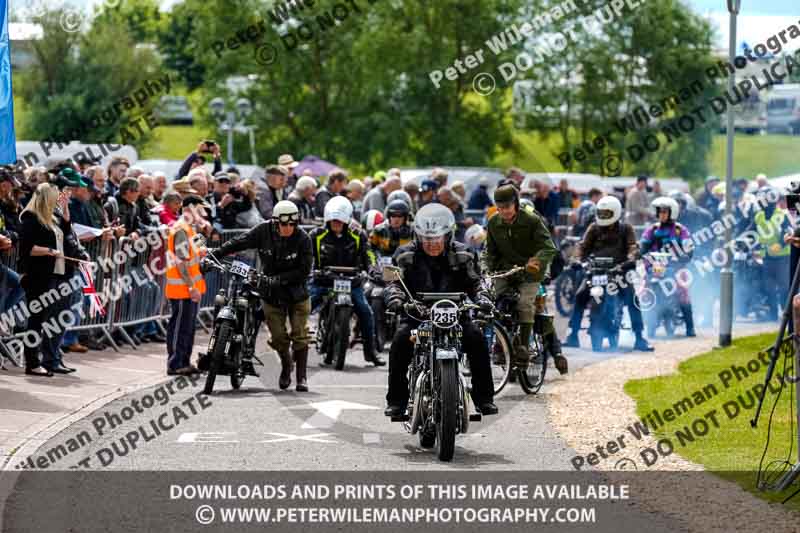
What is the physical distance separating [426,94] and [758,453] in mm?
52167

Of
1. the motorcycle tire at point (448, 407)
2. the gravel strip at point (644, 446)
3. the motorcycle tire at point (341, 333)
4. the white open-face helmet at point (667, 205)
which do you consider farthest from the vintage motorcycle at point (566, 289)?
the motorcycle tire at point (448, 407)

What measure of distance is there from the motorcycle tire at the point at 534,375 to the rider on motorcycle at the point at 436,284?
325cm

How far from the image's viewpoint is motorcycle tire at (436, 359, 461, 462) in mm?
10594

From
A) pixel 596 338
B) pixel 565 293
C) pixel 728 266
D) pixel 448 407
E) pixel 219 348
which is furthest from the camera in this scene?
pixel 565 293

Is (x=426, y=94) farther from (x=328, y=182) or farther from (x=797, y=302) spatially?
(x=797, y=302)

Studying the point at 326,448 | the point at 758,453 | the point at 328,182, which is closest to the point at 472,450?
the point at 326,448

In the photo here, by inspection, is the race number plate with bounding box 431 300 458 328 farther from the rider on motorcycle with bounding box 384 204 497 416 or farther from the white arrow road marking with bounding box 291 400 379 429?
the white arrow road marking with bounding box 291 400 379 429

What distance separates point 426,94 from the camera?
62781 millimetres

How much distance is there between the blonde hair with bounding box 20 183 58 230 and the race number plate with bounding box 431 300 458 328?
5.37m

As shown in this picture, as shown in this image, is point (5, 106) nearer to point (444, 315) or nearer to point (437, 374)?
point (444, 315)

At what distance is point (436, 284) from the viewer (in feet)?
38.3

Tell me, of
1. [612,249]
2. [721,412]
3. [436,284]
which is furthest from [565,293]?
[436,284]

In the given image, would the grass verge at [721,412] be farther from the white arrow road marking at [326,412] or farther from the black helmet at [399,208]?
the black helmet at [399,208]

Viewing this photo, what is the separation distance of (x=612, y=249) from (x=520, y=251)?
505 cm
